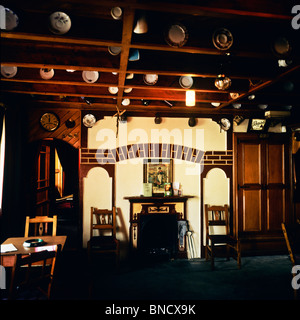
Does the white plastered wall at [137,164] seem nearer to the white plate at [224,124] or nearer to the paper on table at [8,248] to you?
the white plate at [224,124]

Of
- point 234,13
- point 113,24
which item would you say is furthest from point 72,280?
point 234,13

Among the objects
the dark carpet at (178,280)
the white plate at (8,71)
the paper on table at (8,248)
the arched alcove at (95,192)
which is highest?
the white plate at (8,71)

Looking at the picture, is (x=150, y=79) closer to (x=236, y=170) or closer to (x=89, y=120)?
(x=89, y=120)

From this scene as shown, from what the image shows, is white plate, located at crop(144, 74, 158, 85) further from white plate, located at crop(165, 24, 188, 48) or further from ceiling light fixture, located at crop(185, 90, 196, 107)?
white plate, located at crop(165, 24, 188, 48)

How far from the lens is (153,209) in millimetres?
5129

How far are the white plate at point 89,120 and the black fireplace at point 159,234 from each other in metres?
2.11

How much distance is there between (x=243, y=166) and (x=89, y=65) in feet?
13.1

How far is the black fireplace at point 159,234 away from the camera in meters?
5.09

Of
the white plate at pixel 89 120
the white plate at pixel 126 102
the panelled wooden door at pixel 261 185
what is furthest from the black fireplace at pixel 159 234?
the white plate at pixel 126 102

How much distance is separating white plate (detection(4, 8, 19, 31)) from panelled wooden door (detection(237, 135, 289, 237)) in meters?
4.68

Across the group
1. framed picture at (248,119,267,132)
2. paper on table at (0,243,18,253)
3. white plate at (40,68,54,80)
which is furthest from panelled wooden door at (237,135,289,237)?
paper on table at (0,243,18,253)

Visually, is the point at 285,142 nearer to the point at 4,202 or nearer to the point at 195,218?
the point at 195,218

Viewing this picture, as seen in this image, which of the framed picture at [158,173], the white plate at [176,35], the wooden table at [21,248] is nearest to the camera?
the white plate at [176,35]

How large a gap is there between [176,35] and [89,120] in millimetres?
3091
